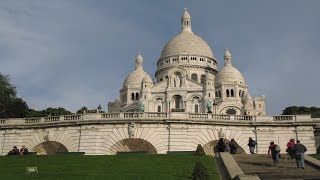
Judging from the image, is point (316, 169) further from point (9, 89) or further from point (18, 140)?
point (9, 89)

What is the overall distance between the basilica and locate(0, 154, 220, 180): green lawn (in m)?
69.4

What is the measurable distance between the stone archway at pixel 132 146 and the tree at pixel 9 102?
30901 millimetres

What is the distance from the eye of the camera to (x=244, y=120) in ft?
147

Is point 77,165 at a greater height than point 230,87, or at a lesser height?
lesser

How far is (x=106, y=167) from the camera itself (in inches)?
1053

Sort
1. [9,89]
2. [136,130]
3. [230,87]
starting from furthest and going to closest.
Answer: [230,87], [9,89], [136,130]

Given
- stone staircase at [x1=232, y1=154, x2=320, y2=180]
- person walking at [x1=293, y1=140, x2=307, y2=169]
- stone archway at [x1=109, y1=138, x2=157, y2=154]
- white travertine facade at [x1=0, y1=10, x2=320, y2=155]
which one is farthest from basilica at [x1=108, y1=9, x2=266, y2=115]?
person walking at [x1=293, y1=140, x2=307, y2=169]

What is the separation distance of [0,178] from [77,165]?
6262 millimetres

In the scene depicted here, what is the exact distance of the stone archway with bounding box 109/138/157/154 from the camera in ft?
142

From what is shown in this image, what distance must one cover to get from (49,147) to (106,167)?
69.0 feet

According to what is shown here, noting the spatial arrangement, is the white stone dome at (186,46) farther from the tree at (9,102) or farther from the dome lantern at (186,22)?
the tree at (9,102)

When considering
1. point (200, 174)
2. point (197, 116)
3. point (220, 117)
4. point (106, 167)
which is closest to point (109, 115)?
point (197, 116)

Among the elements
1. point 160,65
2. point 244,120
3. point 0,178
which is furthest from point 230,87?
point 0,178

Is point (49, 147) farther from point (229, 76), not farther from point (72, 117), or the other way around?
point (229, 76)
